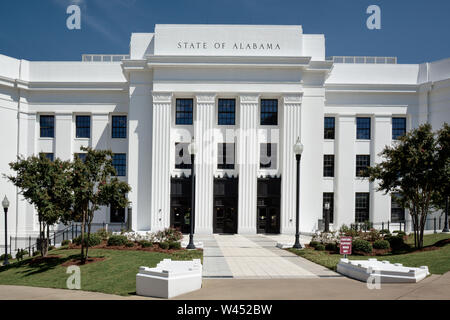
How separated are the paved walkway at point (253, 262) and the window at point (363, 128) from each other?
14681 millimetres

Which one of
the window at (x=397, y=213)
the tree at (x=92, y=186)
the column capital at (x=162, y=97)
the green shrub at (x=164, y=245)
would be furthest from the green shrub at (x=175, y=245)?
the window at (x=397, y=213)

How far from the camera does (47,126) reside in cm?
3606

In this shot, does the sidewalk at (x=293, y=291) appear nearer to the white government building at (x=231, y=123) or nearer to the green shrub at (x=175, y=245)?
the green shrub at (x=175, y=245)

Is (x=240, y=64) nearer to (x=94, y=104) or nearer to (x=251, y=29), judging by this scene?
(x=251, y=29)

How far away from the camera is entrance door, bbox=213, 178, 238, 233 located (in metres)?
31.3

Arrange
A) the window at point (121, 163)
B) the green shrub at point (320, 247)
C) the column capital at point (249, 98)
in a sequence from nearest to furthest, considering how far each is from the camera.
A: the green shrub at point (320, 247)
the column capital at point (249, 98)
the window at point (121, 163)

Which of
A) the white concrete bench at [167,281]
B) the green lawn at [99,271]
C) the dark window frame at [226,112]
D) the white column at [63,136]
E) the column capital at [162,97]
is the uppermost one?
the column capital at [162,97]

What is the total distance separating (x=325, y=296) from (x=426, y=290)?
3059 millimetres

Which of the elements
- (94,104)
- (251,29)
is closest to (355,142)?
(251,29)

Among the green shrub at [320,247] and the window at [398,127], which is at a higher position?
the window at [398,127]

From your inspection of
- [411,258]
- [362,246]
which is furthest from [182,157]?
[411,258]

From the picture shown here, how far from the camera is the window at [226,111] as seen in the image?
107 ft

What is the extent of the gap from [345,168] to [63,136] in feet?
88.8
